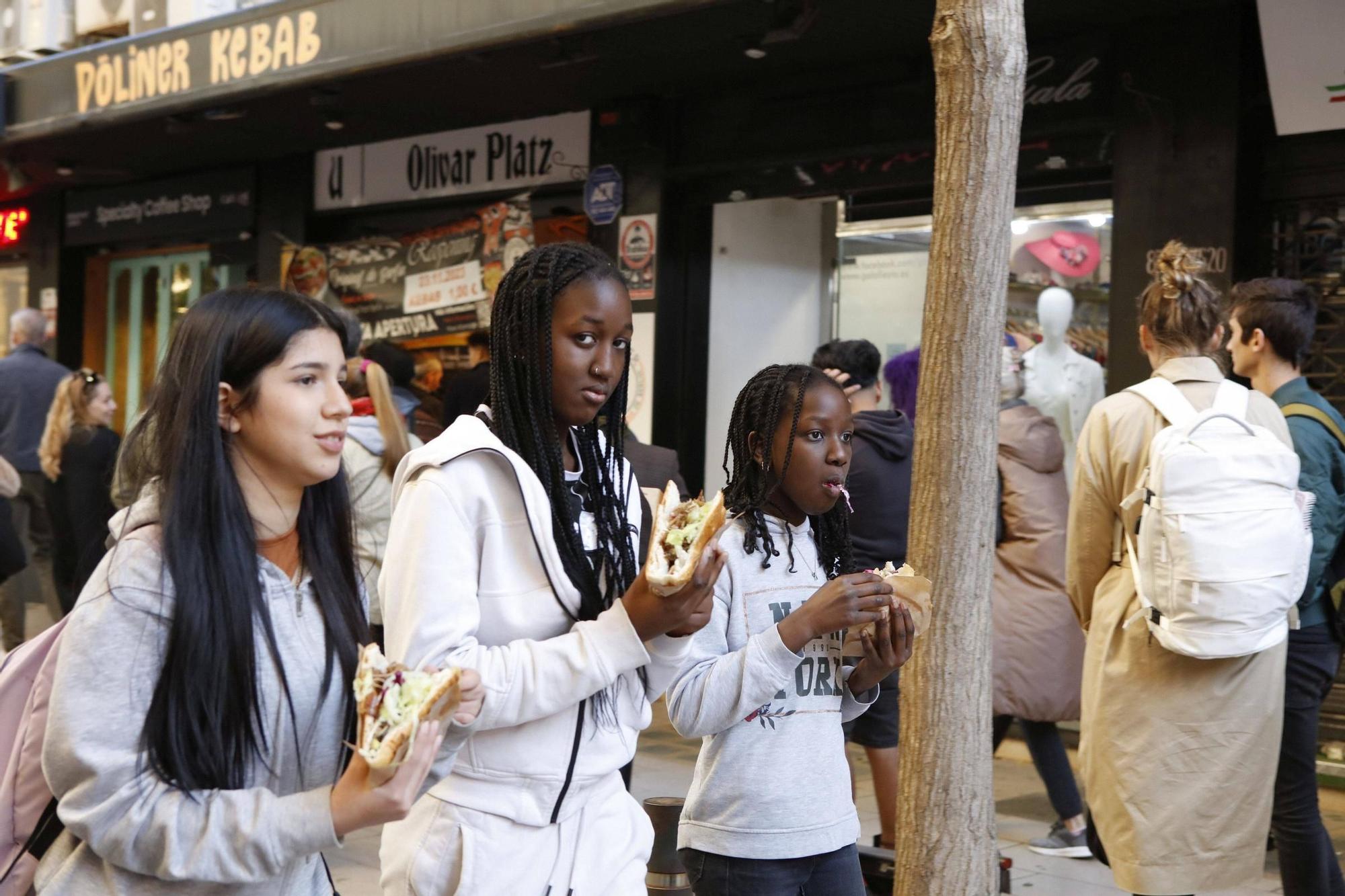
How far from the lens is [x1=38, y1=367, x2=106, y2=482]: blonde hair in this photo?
345 inches

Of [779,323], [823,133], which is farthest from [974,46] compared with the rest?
[779,323]

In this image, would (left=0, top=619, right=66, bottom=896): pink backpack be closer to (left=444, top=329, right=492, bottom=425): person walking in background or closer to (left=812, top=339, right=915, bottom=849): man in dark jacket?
(left=812, top=339, right=915, bottom=849): man in dark jacket

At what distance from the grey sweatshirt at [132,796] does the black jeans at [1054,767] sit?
448 centimetres

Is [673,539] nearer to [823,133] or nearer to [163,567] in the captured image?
[163,567]

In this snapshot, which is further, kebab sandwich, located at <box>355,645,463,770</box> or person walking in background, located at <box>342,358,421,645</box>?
person walking in background, located at <box>342,358,421,645</box>

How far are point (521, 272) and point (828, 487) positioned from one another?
95 cm

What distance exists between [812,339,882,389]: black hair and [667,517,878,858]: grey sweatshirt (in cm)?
265

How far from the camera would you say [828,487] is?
3.11m

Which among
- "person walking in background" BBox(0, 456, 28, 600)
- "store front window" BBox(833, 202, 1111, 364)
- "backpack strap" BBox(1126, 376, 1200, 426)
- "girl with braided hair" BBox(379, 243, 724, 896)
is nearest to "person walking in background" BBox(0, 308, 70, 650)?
"person walking in background" BBox(0, 456, 28, 600)

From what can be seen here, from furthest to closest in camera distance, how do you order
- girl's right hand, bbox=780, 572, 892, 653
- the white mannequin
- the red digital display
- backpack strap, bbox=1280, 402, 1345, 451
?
the red digital display, the white mannequin, backpack strap, bbox=1280, 402, 1345, 451, girl's right hand, bbox=780, 572, 892, 653

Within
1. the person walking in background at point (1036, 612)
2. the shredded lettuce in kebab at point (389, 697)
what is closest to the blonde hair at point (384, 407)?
the person walking in background at point (1036, 612)

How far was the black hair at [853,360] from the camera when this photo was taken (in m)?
5.68

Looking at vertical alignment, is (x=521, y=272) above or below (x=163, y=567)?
above

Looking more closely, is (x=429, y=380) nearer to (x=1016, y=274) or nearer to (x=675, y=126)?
(x=675, y=126)
